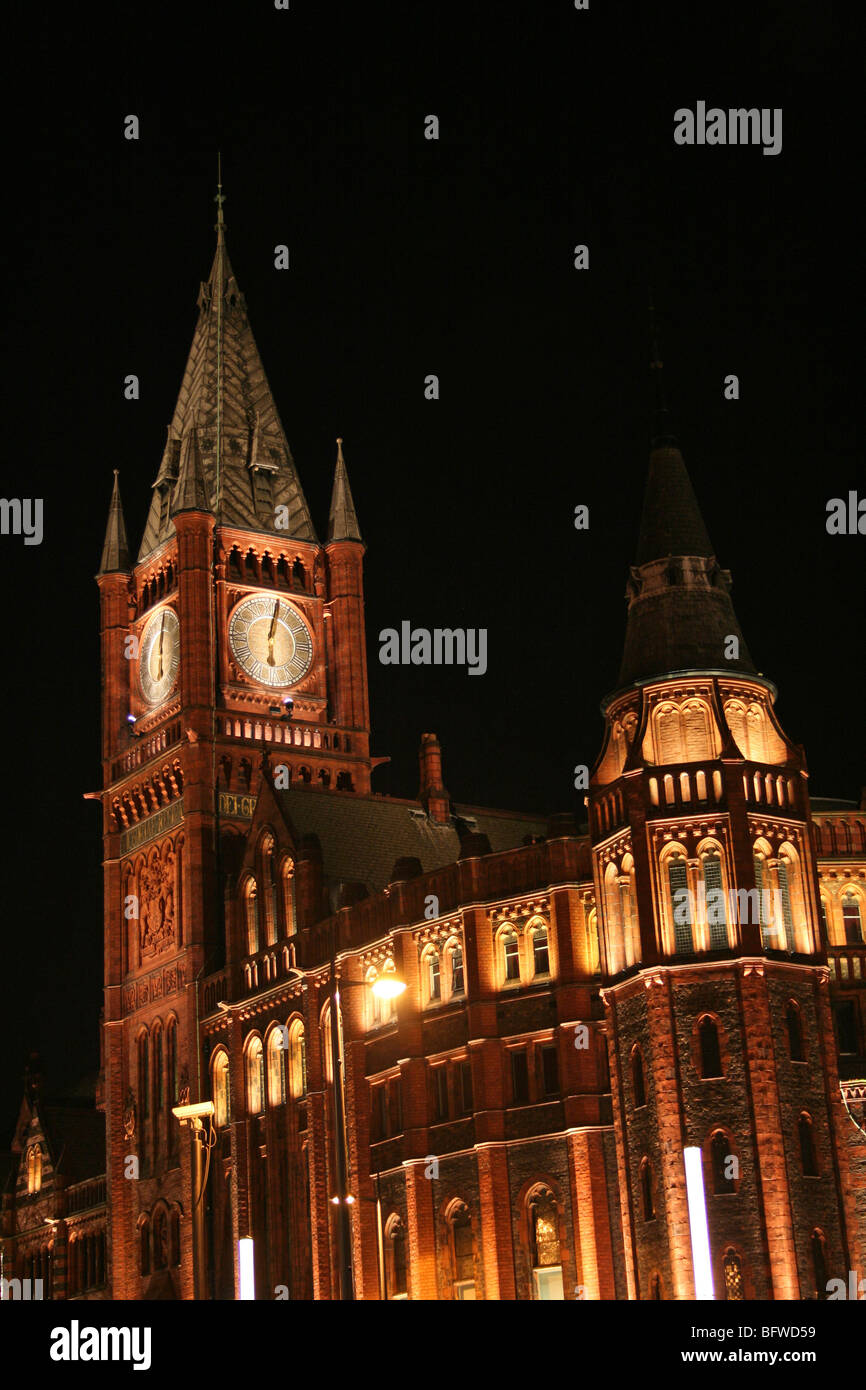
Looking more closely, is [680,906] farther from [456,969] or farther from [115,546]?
[115,546]

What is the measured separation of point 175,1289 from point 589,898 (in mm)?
33987

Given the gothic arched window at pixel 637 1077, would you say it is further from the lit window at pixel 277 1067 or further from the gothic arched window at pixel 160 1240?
the gothic arched window at pixel 160 1240

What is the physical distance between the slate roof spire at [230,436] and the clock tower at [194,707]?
0.40 feet

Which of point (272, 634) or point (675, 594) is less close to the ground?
point (272, 634)

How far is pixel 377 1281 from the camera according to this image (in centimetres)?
7188

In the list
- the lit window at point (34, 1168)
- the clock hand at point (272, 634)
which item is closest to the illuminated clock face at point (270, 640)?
the clock hand at point (272, 634)

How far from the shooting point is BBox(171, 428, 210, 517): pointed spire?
4065 inches

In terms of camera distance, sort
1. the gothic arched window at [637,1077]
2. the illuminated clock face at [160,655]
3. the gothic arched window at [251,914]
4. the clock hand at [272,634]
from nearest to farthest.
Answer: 1. the gothic arched window at [637,1077]
2. the gothic arched window at [251,914]
3. the illuminated clock face at [160,655]
4. the clock hand at [272,634]

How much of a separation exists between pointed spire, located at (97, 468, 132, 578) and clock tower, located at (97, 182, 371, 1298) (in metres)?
0.12

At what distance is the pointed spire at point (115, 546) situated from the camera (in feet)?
362

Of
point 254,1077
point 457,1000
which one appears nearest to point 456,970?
Answer: point 457,1000

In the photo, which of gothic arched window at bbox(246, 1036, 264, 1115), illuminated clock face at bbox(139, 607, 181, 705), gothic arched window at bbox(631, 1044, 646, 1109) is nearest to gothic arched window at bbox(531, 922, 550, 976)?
gothic arched window at bbox(631, 1044, 646, 1109)

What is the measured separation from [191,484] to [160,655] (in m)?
9.07

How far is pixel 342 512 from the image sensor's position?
110562 millimetres
